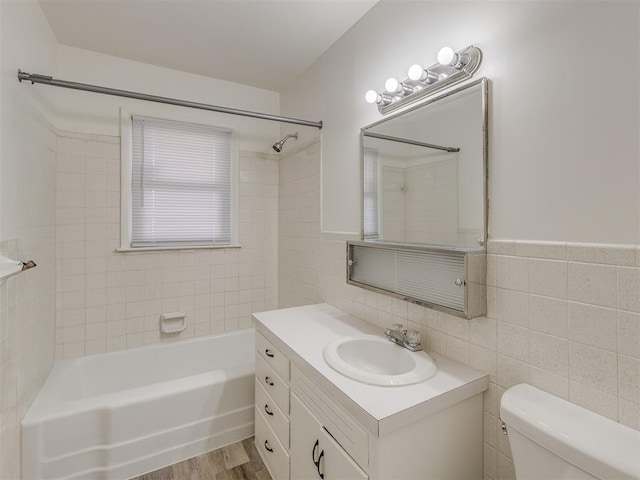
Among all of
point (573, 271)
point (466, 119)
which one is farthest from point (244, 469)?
point (466, 119)

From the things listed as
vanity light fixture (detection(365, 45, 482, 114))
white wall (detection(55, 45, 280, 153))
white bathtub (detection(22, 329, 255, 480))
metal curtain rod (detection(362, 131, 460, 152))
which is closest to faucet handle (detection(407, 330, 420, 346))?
metal curtain rod (detection(362, 131, 460, 152))

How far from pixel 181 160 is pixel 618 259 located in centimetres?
269

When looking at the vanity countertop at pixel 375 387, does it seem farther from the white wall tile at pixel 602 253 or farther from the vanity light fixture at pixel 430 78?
the vanity light fixture at pixel 430 78

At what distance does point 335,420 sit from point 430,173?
1087mm

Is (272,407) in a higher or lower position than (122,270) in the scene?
lower

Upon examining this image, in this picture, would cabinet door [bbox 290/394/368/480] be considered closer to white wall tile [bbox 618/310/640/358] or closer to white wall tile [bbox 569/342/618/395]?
white wall tile [bbox 569/342/618/395]

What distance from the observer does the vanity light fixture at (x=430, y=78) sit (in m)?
1.20

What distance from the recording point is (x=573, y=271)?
3.06ft

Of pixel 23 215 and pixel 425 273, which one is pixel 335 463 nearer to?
pixel 425 273

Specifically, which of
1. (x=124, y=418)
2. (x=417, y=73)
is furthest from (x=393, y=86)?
(x=124, y=418)

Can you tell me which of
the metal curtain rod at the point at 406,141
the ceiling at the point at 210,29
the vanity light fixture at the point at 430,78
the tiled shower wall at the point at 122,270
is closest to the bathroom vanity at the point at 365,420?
the metal curtain rod at the point at 406,141

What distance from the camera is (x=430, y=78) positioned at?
1336 mm

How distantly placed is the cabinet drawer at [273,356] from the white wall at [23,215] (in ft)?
3.65

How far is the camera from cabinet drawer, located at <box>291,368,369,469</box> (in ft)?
3.25
